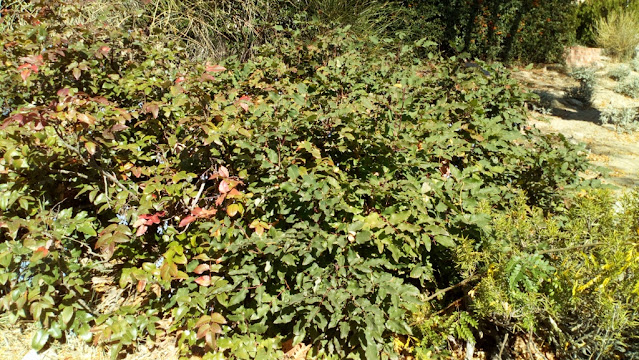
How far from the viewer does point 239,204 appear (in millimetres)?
1938

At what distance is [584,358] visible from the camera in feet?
5.75

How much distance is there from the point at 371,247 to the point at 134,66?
1.78m

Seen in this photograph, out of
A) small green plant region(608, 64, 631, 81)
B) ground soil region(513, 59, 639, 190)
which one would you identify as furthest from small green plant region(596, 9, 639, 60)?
small green plant region(608, 64, 631, 81)

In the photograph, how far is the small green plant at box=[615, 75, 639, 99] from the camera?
6.45 metres

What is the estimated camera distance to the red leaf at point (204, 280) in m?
1.96

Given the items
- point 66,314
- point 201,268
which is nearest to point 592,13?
point 201,268

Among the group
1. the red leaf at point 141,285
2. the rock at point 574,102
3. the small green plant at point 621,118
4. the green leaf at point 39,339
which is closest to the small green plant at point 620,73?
the rock at point 574,102

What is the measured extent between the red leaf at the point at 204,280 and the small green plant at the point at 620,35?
9480 mm

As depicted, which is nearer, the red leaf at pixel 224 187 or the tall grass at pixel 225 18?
the red leaf at pixel 224 187

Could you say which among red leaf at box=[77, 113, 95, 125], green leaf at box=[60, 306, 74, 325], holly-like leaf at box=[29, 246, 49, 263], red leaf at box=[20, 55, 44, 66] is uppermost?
red leaf at box=[20, 55, 44, 66]

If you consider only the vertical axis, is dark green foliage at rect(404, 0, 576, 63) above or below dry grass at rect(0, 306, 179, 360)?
above

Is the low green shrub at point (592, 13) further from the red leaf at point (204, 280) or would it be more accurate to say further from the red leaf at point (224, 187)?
the red leaf at point (204, 280)

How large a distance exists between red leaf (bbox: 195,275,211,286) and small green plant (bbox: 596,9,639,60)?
9480mm

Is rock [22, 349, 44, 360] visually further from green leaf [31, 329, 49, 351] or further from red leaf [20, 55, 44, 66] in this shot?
A: red leaf [20, 55, 44, 66]
